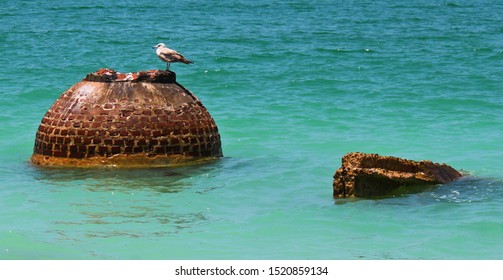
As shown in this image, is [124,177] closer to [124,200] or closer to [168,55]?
[124,200]

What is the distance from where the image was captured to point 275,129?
67.1 ft

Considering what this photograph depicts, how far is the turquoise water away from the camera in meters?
10.9

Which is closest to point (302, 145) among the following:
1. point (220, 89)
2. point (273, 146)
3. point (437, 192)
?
point (273, 146)

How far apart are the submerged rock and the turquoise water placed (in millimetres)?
219

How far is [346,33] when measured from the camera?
122ft

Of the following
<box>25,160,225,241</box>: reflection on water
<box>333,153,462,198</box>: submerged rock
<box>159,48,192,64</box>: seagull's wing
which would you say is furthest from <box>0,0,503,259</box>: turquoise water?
<box>159,48,192,64</box>: seagull's wing

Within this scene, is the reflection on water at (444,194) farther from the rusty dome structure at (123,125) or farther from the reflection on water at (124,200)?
the rusty dome structure at (123,125)

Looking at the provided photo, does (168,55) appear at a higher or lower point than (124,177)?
higher

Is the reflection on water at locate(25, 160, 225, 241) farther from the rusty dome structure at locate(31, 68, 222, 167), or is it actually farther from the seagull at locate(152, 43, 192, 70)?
the seagull at locate(152, 43, 192, 70)

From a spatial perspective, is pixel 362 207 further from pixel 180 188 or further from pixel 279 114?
pixel 279 114

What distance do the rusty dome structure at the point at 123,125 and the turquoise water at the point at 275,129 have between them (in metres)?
0.25

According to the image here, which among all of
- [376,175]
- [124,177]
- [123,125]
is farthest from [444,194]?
[123,125]

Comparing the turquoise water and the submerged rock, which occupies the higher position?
the submerged rock

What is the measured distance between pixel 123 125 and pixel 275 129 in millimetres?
6664
